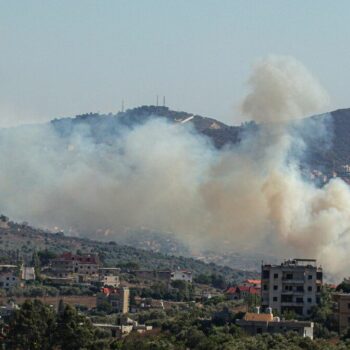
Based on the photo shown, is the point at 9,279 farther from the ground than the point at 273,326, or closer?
farther from the ground

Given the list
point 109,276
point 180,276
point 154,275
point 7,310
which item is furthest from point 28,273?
point 7,310

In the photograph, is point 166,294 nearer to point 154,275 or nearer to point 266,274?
point 154,275

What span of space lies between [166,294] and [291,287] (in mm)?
32735

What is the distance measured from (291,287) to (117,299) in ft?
→ 91.9

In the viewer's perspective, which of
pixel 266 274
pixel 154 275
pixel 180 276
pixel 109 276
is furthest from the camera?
pixel 180 276

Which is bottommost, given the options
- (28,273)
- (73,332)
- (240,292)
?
(73,332)

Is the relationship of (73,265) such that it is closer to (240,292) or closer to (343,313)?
(240,292)

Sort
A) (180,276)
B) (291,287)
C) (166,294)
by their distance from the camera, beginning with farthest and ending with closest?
(180,276)
(166,294)
(291,287)

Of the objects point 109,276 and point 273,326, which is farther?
point 109,276

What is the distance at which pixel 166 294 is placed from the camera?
12025 centimetres

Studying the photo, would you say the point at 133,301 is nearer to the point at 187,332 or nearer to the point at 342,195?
the point at 342,195

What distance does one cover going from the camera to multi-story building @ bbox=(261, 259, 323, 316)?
8781 cm

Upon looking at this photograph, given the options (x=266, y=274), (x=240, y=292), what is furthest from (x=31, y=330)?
(x=240, y=292)

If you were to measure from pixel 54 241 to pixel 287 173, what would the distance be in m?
59.7
